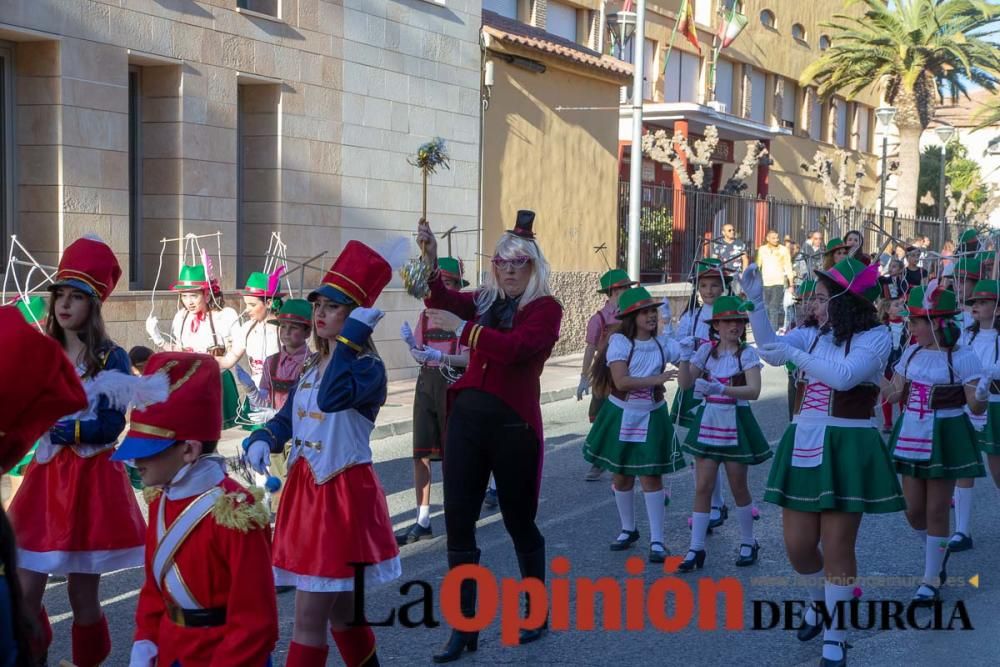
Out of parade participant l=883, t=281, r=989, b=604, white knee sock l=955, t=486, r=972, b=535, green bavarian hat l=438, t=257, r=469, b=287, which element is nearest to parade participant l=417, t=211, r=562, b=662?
parade participant l=883, t=281, r=989, b=604

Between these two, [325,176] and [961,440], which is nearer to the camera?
[961,440]

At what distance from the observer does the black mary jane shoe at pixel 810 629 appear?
5738 millimetres

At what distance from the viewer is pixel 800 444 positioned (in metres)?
5.48

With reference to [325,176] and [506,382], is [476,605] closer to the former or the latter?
[506,382]

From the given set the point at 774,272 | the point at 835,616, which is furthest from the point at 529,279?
the point at 774,272

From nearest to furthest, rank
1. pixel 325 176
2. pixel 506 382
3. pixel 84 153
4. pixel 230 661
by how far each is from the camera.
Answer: pixel 230 661, pixel 506 382, pixel 84 153, pixel 325 176

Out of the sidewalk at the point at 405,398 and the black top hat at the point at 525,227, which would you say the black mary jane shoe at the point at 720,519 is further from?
the sidewalk at the point at 405,398

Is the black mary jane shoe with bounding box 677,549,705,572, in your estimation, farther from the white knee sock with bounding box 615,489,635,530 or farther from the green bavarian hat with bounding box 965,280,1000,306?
the green bavarian hat with bounding box 965,280,1000,306

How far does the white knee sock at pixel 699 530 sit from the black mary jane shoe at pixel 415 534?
1.77m

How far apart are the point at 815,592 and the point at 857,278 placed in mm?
1551

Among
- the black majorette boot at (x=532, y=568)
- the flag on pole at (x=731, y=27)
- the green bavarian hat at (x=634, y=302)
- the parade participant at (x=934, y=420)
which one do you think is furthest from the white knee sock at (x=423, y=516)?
the flag on pole at (x=731, y=27)

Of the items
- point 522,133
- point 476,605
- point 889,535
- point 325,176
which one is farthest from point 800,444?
point 522,133

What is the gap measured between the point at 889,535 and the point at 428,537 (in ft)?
10.1

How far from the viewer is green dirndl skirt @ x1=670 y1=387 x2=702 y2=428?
28.2 ft
